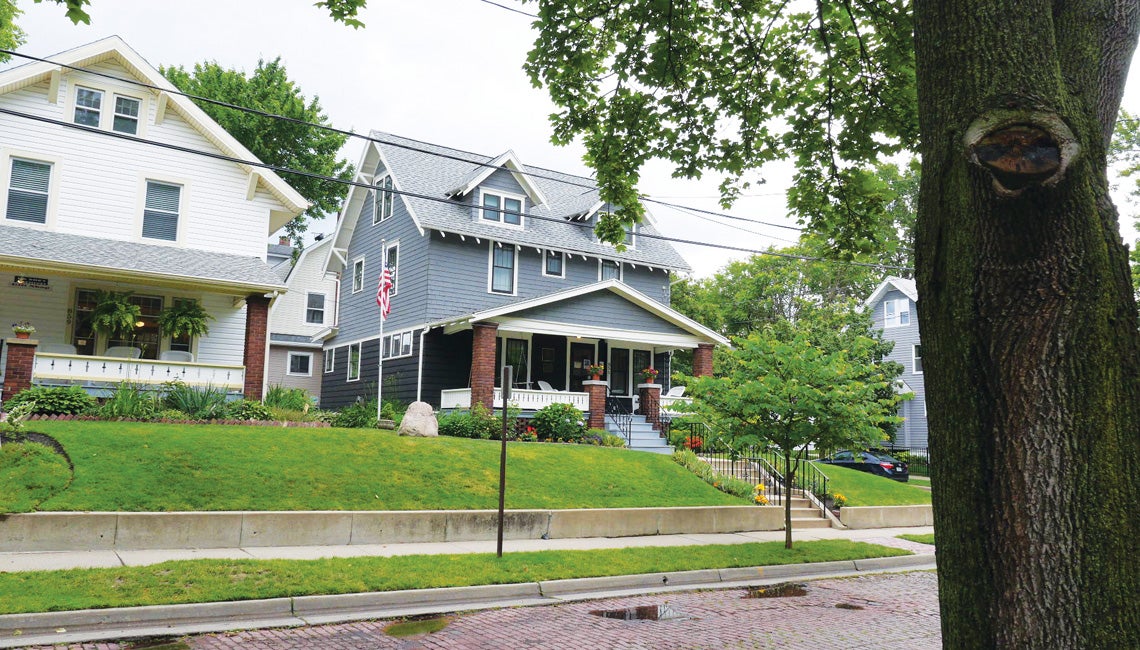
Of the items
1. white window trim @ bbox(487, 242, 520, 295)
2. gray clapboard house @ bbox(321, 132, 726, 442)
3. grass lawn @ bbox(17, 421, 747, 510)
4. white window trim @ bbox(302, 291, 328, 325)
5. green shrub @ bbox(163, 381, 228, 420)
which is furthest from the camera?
white window trim @ bbox(302, 291, 328, 325)

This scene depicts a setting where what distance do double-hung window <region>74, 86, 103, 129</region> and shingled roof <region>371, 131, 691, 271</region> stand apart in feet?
26.3

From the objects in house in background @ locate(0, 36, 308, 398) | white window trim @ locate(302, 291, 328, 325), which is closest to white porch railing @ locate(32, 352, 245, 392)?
house in background @ locate(0, 36, 308, 398)

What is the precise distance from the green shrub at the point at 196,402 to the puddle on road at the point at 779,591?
12820 mm

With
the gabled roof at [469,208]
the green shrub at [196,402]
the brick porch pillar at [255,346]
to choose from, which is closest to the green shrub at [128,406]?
the green shrub at [196,402]

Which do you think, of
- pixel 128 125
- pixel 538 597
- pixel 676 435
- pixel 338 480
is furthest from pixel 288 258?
pixel 538 597

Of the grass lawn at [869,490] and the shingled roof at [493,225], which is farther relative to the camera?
the shingled roof at [493,225]

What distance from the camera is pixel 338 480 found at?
14125mm

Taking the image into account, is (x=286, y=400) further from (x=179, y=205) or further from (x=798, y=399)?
(x=798, y=399)

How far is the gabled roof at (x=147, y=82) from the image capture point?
19.7 m

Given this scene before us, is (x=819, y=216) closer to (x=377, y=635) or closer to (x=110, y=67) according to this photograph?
(x=377, y=635)

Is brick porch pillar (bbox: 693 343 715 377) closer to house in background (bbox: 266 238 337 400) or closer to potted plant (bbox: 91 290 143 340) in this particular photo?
house in background (bbox: 266 238 337 400)

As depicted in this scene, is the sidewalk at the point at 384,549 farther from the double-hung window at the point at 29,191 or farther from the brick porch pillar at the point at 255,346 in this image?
the double-hung window at the point at 29,191

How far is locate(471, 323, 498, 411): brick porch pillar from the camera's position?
23359 mm

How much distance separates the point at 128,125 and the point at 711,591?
64.0ft
